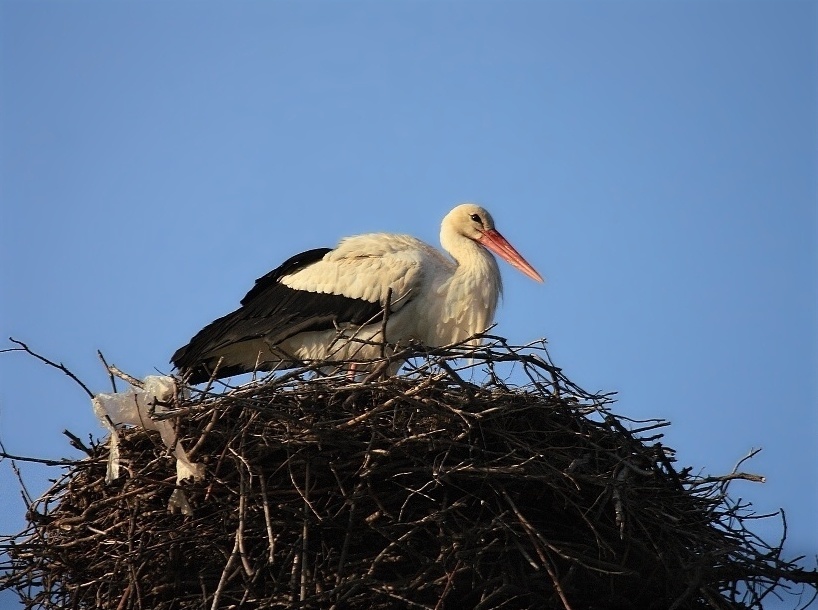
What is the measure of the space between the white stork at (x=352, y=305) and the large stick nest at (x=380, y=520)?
73.1 inches

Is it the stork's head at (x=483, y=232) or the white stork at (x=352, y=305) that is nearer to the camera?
the white stork at (x=352, y=305)

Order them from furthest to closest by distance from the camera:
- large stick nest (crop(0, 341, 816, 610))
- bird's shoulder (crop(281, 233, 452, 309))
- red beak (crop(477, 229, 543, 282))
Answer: red beak (crop(477, 229, 543, 282)), bird's shoulder (crop(281, 233, 452, 309)), large stick nest (crop(0, 341, 816, 610))

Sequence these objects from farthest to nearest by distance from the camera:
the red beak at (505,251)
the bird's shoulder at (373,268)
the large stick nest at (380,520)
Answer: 1. the red beak at (505,251)
2. the bird's shoulder at (373,268)
3. the large stick nest at (380,520)

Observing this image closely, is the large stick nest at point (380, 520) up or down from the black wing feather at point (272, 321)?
down

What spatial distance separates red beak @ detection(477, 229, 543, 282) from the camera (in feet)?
25.3

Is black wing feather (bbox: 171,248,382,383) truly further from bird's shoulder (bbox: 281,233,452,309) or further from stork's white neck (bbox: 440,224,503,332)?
stork's white neck (bbox: 440,224,503,332)

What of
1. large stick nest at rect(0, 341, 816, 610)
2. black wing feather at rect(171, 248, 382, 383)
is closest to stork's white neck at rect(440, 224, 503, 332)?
black wing feather at rect(171, 248, 382, 383)

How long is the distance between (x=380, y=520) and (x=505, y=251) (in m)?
3.22

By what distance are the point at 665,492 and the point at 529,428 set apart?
62 cm

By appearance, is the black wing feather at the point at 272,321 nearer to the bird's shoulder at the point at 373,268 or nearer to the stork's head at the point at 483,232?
the bird's shoulder at the point at 373,268

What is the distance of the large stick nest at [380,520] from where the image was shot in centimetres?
469

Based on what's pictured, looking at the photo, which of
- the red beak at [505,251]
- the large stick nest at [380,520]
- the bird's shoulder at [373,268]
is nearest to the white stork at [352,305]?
the bird's shoulder at [373,268]

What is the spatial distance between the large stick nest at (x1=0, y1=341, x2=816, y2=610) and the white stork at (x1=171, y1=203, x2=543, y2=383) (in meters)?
1.86

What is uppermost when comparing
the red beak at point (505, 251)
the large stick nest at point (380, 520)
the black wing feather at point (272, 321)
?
the red beak at point (505, 251)
